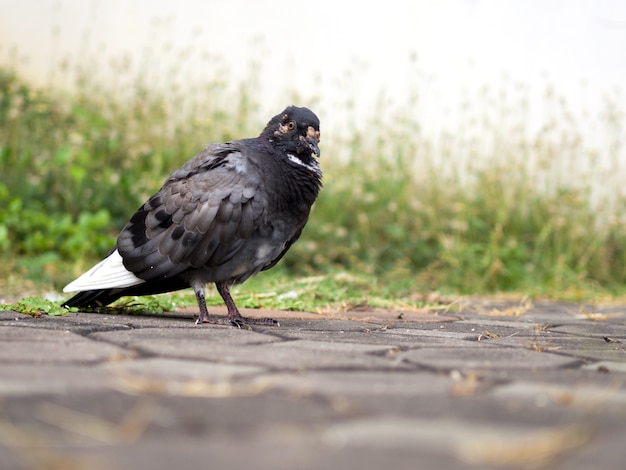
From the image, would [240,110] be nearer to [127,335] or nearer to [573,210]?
[573,210]

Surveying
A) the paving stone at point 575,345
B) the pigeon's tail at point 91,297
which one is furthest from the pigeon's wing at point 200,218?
the paving stone at point 575,345

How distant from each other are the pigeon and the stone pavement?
589 mm

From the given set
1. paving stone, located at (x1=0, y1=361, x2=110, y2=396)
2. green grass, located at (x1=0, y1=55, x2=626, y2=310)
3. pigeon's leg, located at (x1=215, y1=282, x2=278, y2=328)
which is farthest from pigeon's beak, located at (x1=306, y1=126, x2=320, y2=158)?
green grass, located at (x1=0, y1=55, x2=626, y2=310)

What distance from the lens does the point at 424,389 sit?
5.31 feet

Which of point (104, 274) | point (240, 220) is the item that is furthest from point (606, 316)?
point (104, 274)

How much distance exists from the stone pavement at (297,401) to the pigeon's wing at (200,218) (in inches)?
23.1

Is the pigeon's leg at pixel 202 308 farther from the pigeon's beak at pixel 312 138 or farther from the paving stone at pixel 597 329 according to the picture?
the paving stone at pixel 597 329

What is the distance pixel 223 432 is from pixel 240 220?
179 cm

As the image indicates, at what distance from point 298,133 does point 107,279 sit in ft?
2.89

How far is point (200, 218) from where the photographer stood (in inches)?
120

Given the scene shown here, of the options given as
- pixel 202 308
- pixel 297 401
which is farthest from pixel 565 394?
pixel 202 308

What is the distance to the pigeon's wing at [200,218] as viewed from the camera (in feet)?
9.91

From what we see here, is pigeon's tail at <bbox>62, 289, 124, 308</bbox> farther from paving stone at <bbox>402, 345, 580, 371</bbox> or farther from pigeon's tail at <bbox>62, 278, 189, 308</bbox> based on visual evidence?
paving stone at <bbox>402, 345, 580, 371</bbox>

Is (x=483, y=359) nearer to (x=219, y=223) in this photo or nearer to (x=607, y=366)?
(x=607, y=366)
